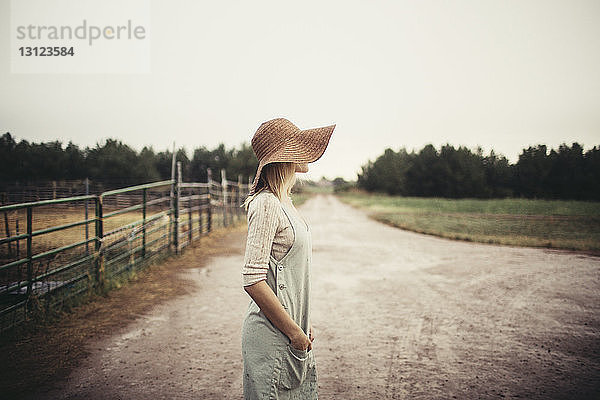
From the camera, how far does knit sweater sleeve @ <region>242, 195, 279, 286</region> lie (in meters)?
1.36

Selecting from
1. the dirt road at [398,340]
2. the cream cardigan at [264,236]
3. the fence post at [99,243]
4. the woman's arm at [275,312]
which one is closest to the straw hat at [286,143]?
the cream cardigan at [264,236]

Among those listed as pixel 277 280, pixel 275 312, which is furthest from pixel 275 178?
pixel 275 312

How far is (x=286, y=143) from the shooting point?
1.55 m

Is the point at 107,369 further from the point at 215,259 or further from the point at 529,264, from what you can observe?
the point at 529,264

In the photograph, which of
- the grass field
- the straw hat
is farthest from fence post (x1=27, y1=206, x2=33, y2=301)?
the grass field

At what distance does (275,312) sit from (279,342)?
0.15 metres

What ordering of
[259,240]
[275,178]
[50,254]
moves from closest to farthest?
1. [259,240]
2. [275,178]
3. [50,254]

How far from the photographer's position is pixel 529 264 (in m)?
7.96

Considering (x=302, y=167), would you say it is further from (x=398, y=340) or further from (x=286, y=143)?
(x=398, y=340)

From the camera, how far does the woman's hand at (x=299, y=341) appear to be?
1432 millimetres

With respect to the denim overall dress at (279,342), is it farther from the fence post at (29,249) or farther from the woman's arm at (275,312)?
the fence post at (29,249)

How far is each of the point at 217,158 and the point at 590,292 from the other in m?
56.9

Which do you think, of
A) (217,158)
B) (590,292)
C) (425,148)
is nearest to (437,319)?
(590,292)

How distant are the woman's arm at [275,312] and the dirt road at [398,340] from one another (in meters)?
1.67
